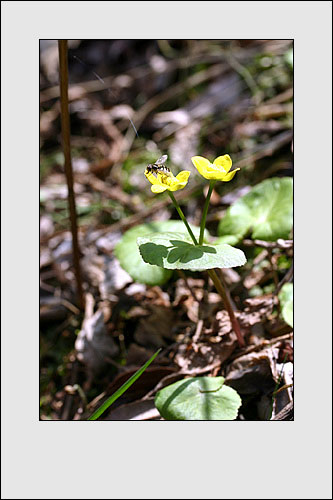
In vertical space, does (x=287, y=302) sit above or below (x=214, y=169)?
below

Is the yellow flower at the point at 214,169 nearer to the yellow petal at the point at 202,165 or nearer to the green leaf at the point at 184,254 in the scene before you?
the yellow petal at the point at 202,165

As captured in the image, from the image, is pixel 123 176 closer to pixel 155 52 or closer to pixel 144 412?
pixel 155 52

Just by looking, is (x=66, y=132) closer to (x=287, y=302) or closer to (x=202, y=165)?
(x=202, y=165)

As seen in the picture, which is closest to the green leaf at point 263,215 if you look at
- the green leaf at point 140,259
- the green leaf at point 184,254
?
the green leaf at point 140,259

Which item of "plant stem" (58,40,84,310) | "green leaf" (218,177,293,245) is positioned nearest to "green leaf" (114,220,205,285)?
"green leaf" (218,177,293,245)

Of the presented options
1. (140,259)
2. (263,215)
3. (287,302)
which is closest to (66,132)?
(140,259)

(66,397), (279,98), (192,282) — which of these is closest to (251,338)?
(192,282)

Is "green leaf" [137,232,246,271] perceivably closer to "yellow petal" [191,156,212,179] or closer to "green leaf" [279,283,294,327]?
"yellow petal" [191,156,212,179]
